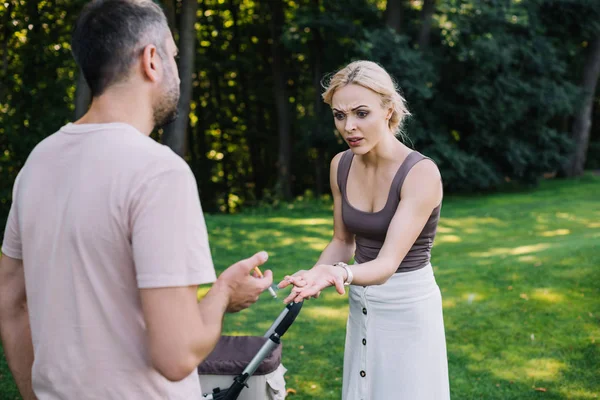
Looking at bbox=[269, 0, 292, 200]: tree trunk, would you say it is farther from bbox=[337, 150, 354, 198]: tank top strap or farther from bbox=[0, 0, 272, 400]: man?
bbox=[0, 0, 272, 400]: man

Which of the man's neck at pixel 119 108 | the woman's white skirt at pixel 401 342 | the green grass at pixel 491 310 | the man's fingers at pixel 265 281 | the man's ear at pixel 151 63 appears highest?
the man's ear at pixel 151 63

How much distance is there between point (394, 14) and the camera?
17.8 meters

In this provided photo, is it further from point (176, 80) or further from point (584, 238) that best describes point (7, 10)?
point (176, 80)

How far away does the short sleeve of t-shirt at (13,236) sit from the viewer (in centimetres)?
179

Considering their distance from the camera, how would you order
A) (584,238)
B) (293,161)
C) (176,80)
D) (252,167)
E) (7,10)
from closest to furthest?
(176,80) → (584,238) → (7,10) → (293,161) → (252,167)

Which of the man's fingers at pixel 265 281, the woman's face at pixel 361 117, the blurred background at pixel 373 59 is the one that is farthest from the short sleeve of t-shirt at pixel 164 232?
the blurred background at pixel 373 59

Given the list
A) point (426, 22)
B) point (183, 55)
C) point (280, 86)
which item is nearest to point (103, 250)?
point (183, 55)

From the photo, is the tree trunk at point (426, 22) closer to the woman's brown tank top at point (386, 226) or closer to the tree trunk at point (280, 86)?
the tree trunk at point (280, 86)

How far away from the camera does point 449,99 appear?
18641 millimetres

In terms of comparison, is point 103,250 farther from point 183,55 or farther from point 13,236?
point 183,55

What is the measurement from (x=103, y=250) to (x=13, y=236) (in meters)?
0.38

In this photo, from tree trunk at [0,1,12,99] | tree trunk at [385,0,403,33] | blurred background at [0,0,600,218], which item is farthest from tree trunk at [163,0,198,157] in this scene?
tree trunk at [385,0,403,33]

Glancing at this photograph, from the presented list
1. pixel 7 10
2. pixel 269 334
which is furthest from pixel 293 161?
pixel 269 334

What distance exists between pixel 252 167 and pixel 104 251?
74.5 ft
